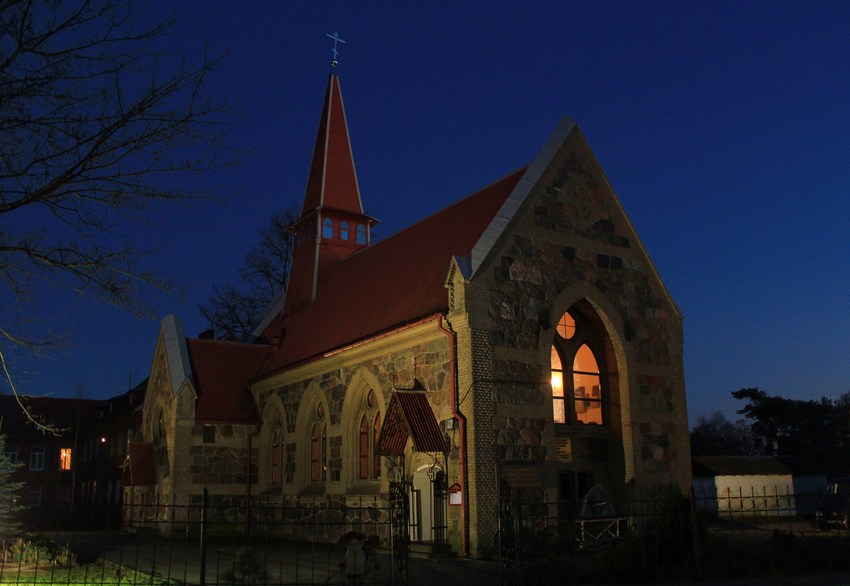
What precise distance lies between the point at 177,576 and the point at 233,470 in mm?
11549

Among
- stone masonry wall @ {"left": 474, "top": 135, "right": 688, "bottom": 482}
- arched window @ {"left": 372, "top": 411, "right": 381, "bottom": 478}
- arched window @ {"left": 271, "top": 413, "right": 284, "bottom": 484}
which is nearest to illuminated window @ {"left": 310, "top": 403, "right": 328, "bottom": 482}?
arched window @ {"left": 271, "top": 413, "right": 284, "bottom": 484}

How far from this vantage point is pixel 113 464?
43906 mm

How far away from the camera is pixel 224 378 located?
27266 mm

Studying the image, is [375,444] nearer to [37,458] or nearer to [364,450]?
[364,450]

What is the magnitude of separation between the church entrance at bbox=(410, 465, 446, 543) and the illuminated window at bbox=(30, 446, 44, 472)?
52.1m

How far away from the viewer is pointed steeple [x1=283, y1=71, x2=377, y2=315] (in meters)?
29.8

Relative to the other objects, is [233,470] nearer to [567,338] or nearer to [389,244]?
[389,244]

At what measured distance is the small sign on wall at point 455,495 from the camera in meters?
16.4

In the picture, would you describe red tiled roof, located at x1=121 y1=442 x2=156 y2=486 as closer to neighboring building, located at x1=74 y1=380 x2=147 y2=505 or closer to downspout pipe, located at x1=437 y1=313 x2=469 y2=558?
neighboring building, located at x1=74 y1=380 x2=147 y2=505

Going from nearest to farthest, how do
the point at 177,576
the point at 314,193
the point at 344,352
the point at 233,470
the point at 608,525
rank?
the point at 177,576, the point at 608,525, the point at 344,352, the point at 233,470, the point at 314,193

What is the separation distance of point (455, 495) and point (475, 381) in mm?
2370

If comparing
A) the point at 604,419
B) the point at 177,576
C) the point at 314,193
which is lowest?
the point at 177,576

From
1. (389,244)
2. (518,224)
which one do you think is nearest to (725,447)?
(389,244)

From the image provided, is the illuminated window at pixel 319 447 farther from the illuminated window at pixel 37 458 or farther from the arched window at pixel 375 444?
the illuminated window at pixel 37 458
